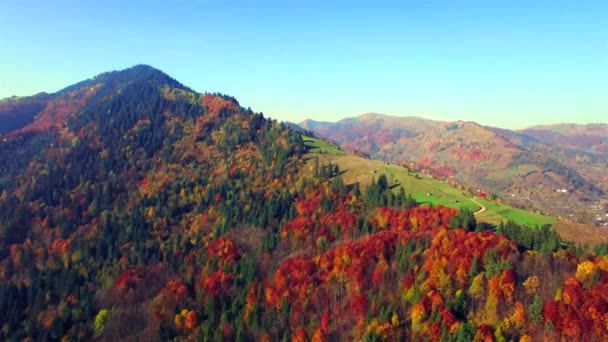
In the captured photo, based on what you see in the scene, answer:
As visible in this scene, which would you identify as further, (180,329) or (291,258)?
(291,258)

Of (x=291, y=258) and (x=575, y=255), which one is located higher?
(x=575, y=255)

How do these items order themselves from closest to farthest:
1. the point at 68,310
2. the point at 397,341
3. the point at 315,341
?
the point at 397,341, the point at 315,341, the point at 68,310

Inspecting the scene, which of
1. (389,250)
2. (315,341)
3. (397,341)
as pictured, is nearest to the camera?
(397,341)

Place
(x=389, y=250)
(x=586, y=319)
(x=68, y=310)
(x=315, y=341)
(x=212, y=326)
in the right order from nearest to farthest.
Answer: (x=586, y=319)
(x=315, y=341)
(x=212, y=326)
(x=389, y=250)
(x=68, y=310)

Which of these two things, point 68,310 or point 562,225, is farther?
point 562,225

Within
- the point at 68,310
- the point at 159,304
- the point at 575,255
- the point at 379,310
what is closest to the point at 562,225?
the point at 575,255

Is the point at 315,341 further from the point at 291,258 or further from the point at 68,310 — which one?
the point at 68,310

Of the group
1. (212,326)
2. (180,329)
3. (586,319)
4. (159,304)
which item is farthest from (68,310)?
(586,319)

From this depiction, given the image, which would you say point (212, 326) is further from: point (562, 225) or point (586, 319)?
point (562, 225)

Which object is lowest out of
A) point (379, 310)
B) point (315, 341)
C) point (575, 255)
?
point (315, 341)
